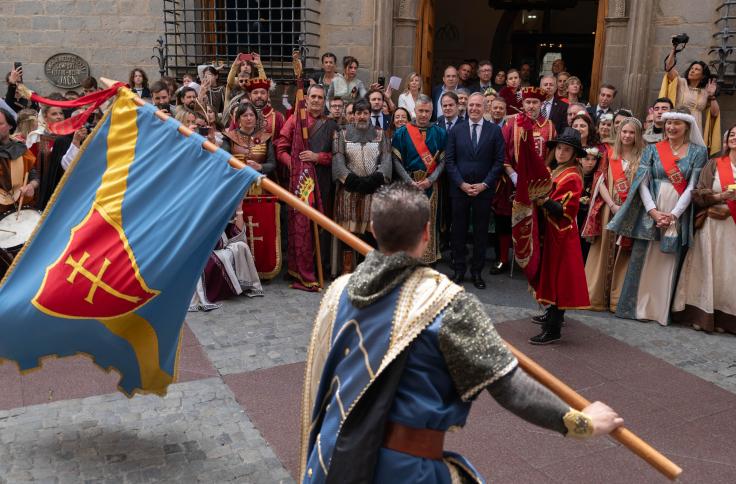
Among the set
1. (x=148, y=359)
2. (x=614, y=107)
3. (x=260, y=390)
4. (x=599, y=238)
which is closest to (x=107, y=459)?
(x=148, y=359)

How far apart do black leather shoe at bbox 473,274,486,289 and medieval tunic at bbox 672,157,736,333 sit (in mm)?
1893

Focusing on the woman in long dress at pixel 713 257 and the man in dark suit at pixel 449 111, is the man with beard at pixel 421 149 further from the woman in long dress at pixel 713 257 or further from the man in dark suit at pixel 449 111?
the woman in long dress at pixel 713 257

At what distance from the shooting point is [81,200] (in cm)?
388

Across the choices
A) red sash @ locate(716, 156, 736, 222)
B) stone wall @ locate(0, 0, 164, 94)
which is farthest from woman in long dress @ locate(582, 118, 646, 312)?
stone wall @ locate(0, 0, 164, 94)

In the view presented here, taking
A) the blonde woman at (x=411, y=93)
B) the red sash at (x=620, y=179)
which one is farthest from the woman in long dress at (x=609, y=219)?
the blonde woman at (x=411, y=93)

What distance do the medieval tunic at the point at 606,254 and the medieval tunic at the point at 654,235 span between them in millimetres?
176

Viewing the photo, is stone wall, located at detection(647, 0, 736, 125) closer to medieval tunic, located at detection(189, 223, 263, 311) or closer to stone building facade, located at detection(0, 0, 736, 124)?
stone building facade, located at detection(0, 0, 736, 124)

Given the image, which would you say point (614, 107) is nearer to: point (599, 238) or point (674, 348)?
point (599, 238)

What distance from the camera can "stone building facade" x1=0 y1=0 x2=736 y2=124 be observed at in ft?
29.6

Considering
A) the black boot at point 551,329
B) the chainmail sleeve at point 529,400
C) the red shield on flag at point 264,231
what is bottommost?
the black boot at point 551,329

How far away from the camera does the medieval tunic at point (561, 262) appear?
19.0 feet

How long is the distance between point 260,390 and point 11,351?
1.67m

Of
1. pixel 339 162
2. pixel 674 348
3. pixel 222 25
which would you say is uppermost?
pixel 222 25

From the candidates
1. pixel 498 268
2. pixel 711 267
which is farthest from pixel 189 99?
pixel 711 267
